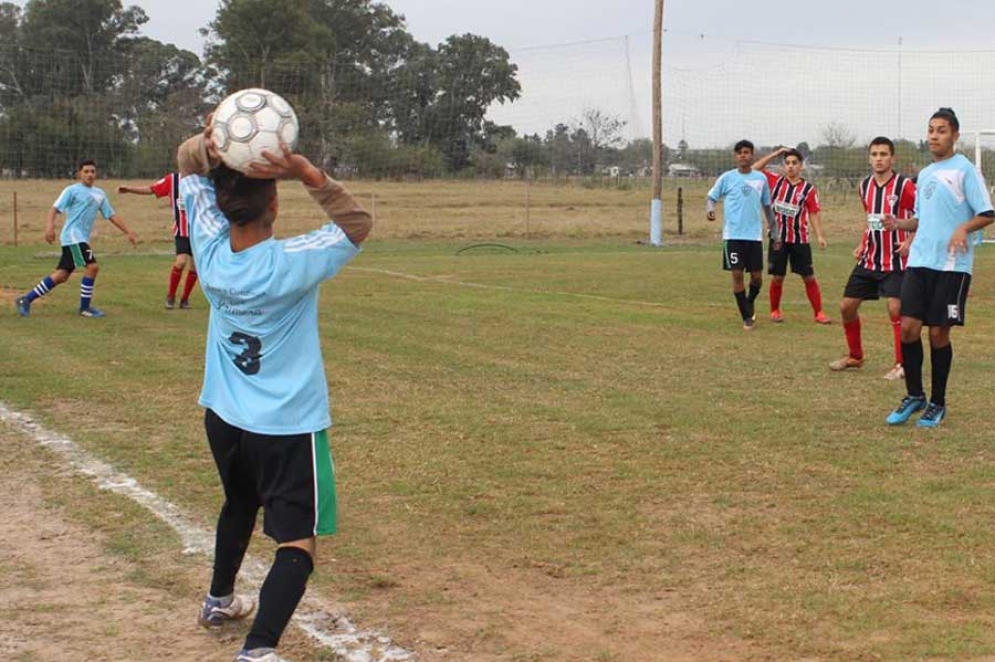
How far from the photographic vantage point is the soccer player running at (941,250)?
840 cm

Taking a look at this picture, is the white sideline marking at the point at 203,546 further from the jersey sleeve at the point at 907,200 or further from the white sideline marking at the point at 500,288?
the white sideline marking at the point at 500,288

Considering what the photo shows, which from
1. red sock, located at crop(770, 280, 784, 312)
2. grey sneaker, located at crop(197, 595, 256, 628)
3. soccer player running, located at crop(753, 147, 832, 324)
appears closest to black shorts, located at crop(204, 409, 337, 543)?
grey sneaker, located at crop(197, 595, 256, 628)

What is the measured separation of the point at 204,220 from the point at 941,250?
5600 mm

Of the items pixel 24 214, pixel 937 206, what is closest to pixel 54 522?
pixel 937 206

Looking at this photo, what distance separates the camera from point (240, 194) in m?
4.23

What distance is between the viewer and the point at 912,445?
7.97m

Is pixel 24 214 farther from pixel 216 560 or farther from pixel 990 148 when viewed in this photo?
pixel 216 560

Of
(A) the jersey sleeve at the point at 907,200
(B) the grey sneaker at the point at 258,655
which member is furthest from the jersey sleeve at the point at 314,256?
(A) the jersey sleeve at the point at 907,200

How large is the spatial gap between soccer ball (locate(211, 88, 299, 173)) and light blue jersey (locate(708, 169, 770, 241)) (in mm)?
11131

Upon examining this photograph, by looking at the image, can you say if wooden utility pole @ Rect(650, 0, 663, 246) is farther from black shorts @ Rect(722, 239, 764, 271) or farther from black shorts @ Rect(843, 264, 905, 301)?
black shorts @ Rect(843, 264, 905, 301)

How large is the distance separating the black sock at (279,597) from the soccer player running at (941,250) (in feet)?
17.9

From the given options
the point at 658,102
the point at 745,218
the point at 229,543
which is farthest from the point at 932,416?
the point at 658,102

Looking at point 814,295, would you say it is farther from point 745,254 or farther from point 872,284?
point 872,284

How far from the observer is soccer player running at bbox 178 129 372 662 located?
4.21m
